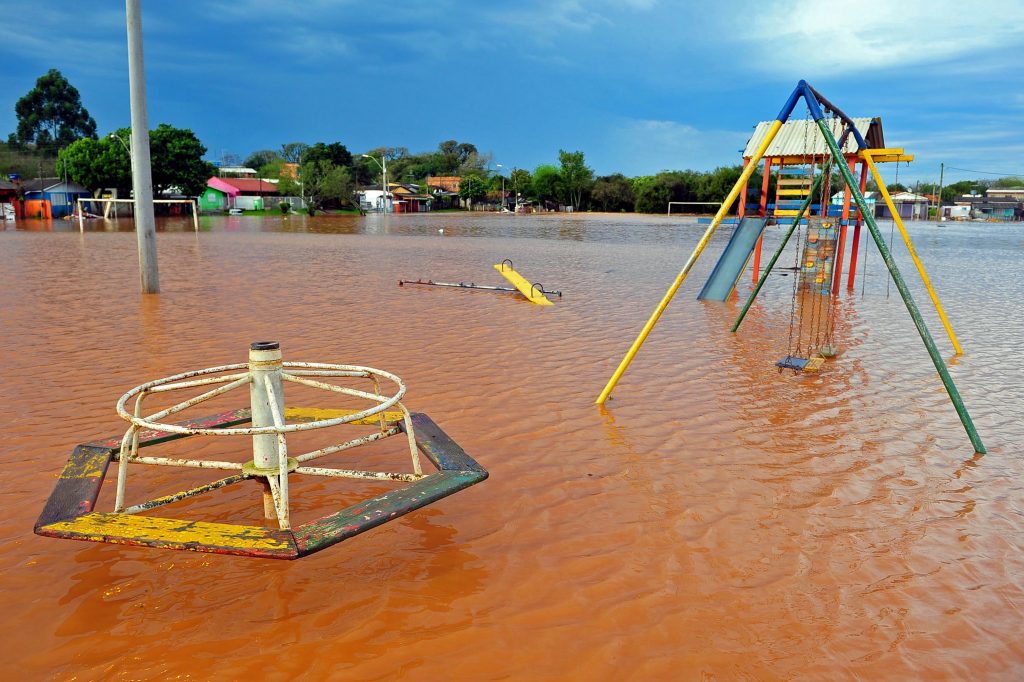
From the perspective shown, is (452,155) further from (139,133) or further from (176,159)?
(139,133)

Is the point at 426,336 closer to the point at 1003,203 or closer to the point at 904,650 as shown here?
the point at 904,650

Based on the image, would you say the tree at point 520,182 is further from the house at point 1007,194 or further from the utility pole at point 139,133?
the utility pole at point 139,133

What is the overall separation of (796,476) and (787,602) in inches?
67.1

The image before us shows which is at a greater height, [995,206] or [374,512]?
[995,206]

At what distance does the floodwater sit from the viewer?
9.86 ft

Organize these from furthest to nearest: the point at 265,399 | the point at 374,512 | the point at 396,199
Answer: the point at 396,199, the point at 265,399, the point at 374,512

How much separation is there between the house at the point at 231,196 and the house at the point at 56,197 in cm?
2173

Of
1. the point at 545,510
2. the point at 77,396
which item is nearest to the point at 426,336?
the point at 77,396

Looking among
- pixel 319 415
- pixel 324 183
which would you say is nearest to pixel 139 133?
pixel 319 415

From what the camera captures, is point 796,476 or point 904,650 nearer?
point 904,650

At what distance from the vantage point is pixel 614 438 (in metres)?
5.63

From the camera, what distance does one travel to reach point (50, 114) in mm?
110438

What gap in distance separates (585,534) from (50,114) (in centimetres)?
13282

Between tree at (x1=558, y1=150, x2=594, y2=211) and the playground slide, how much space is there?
313ft
